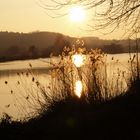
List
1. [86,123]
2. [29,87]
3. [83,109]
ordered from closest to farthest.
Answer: [86,123], [83,109], [29,87]

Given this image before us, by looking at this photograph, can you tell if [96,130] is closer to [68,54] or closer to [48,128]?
[48,128]

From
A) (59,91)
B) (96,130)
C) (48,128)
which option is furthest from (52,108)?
(96,130)

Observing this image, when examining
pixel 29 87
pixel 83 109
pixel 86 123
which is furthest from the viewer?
pixel 29 87

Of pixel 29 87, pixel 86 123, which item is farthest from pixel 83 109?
pixel 29 87

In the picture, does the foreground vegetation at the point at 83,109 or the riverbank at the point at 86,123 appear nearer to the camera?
the riverbank at the point at 86,123

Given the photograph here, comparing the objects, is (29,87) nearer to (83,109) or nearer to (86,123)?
(83,109)

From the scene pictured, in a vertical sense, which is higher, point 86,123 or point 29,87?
point 86,123

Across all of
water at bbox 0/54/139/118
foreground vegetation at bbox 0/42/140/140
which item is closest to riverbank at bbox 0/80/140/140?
foreground vegetation at bbox 0/42/140/140

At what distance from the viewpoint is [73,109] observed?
33.1 feet

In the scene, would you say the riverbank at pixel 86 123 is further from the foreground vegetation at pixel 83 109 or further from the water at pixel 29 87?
the water at pixel 29 87

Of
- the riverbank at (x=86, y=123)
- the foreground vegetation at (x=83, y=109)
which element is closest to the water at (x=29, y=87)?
the foreground vegetation at (x=83, y=109)

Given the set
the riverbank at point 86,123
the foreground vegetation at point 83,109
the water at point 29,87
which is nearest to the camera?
the riverbank at point 86,123

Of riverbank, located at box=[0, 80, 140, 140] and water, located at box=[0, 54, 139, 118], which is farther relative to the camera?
water, located at box=[0, 54, 139, 118]

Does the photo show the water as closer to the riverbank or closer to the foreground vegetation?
the foreground vegetation
